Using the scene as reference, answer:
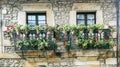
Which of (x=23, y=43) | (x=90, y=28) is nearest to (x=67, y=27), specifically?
(x=90, y=28)

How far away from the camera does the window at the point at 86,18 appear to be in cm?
1273

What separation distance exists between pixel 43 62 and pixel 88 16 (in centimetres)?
235

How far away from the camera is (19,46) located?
11.9m

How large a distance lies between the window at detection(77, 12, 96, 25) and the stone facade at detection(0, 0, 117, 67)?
0.21 metres

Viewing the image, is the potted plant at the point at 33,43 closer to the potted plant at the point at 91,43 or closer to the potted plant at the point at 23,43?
the potted plant at the point at 23,43

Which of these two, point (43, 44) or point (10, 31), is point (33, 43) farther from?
point (10, 31)

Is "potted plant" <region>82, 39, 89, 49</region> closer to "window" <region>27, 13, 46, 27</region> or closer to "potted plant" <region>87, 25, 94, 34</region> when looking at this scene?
"potted plant" <region>87, 25, 94, 34</region>

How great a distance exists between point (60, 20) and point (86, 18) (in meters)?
0.96

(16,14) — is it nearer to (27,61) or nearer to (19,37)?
(19,37)

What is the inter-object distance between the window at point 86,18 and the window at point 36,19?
4.20 feet

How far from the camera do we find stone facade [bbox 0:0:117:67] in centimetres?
1236

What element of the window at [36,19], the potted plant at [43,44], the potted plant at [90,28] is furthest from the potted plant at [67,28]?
the window at [36,19]

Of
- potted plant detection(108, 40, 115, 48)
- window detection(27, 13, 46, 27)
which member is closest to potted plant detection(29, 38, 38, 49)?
window detection(27, 13, 46, 27)

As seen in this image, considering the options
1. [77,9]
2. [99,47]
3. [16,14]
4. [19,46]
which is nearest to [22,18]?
[16,14]
